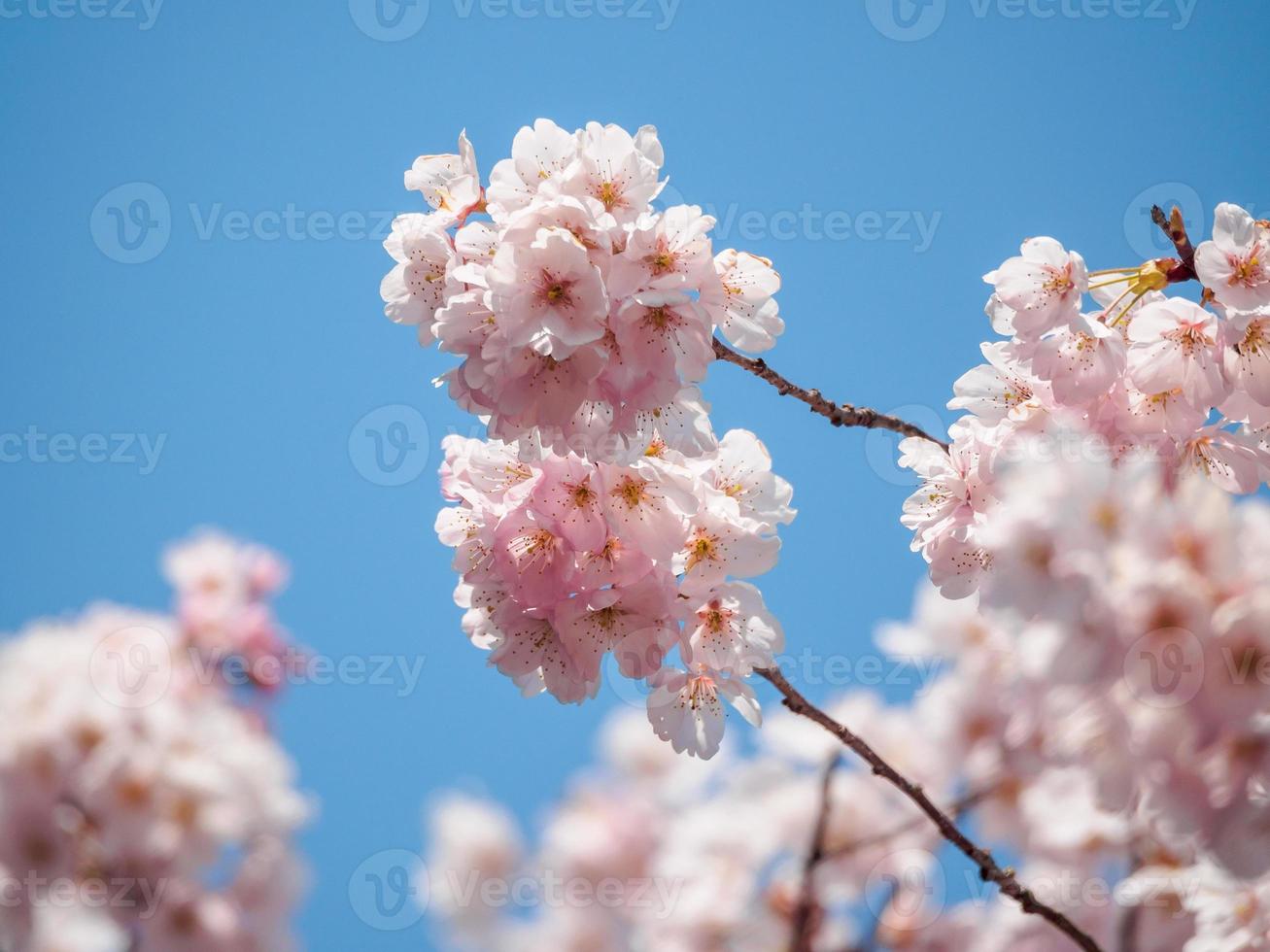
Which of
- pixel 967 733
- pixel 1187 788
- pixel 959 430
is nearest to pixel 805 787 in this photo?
pixel 967 733

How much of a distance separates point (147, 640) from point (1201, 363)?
240 centimetres

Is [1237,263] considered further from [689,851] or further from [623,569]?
[689,851]

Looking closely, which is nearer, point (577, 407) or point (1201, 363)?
point (577, 407)

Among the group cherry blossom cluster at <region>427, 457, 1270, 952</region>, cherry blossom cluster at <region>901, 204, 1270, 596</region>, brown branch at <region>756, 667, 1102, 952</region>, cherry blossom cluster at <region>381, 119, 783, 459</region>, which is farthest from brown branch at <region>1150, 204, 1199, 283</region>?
brown branch at <region>756, 667, 1102, 952</region>

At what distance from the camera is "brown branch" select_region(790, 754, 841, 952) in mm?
1966

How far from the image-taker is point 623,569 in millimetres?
1821

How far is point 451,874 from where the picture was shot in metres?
3.81

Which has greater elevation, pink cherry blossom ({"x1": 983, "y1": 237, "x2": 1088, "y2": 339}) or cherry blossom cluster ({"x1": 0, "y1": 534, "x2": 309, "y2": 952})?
A: pink cherry blossom ({"x1": 983, "y1": 237, "x2": 1088, "y2": 339})

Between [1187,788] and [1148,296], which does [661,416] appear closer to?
[1187,788]

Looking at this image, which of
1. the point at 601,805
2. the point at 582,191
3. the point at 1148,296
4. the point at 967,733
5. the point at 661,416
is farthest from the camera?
the point at 601,805

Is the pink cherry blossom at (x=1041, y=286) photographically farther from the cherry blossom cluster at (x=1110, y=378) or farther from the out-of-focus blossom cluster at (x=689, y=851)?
the out-of-focus blossom cluster at (x=689, y=851)

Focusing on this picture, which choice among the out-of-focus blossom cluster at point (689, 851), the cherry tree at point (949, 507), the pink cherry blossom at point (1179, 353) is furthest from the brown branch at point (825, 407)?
the out-of-focus blossom cluster at point (689, 851)

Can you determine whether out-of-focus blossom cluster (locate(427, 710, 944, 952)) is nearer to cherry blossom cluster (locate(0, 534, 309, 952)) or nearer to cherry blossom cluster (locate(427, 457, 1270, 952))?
cherry blossom cluster (locate(427, 457, 1270, 952))

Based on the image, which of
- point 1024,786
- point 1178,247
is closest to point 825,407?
point 1178,247
